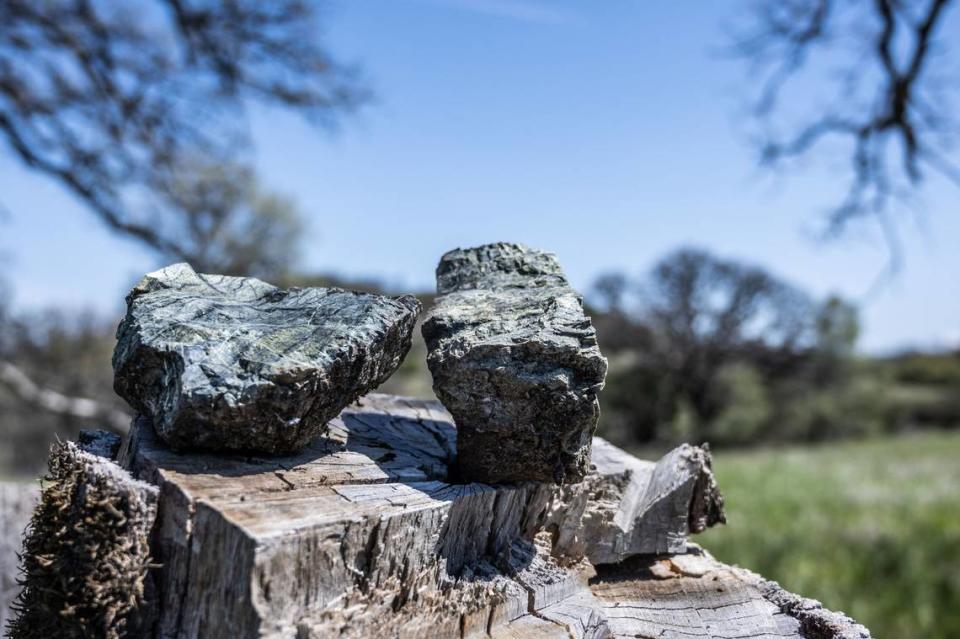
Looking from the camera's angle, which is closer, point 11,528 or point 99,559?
point 99,559

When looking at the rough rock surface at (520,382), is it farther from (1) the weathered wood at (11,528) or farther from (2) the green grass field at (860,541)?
(2) the green grass field at (860,541)

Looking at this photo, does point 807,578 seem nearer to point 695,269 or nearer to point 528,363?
point 528,363

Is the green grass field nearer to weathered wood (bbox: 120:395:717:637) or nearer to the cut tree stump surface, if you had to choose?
the cut tree stump surface

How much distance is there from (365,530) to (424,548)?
0.17 m

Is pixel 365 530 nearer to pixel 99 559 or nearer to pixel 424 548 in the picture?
pixel 424 548

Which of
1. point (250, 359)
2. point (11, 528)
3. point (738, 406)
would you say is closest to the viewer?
point (250, 359)

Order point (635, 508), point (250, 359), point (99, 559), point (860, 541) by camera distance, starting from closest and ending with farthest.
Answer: point (99, 559) < point (250, 359) < point (635, 508) < point (860, 541)

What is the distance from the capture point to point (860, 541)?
5754 mm

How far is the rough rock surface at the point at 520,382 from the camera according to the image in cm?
145

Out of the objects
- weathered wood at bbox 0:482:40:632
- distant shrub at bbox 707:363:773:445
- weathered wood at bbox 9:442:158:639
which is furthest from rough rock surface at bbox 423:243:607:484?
distant shrub at bbox 707:363:773:445

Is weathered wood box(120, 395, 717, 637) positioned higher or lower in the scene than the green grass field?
higher

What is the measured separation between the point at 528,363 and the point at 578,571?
0.64 metres

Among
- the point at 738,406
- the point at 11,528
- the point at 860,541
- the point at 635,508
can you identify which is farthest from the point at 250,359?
the point at 738,406

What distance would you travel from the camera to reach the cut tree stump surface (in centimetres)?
119
